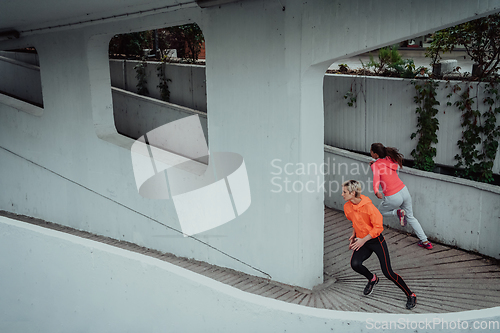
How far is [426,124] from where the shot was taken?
8414 millimetres

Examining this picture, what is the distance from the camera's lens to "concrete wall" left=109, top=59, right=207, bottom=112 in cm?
1241

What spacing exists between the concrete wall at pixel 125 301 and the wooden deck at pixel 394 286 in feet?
7.86

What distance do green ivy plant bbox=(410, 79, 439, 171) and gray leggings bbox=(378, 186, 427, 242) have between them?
51.3 inches

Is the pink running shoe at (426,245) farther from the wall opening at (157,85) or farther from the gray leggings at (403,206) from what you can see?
the wall opening at (157,85)

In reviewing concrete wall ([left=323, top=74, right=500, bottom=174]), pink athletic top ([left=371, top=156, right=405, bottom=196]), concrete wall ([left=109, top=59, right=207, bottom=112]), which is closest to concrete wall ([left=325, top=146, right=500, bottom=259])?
concrete wall ([left=323, top=74, right=500, bottom=174])

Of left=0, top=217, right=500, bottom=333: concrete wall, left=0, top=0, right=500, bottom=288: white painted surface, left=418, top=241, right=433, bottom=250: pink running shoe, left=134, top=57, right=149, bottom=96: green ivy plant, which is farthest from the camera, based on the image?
left=134, top=57, right=149, bottom=96: green ivy plant

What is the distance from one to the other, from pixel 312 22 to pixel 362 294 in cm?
363

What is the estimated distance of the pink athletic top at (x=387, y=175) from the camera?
23.9 feet

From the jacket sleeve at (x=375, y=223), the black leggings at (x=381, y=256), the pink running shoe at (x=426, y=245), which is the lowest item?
the pink running shoe at (x=426, y=245)

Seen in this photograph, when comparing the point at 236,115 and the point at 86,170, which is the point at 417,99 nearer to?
the point at 236,115

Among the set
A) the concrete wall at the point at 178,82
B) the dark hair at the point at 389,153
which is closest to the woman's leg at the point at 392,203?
the dark hair at the point at 389,153

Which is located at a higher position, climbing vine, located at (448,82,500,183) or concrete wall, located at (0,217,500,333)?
climbing vine, located at (448,82,500,183)

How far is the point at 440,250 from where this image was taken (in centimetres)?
775

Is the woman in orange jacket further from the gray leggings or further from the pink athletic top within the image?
the gray leggings
